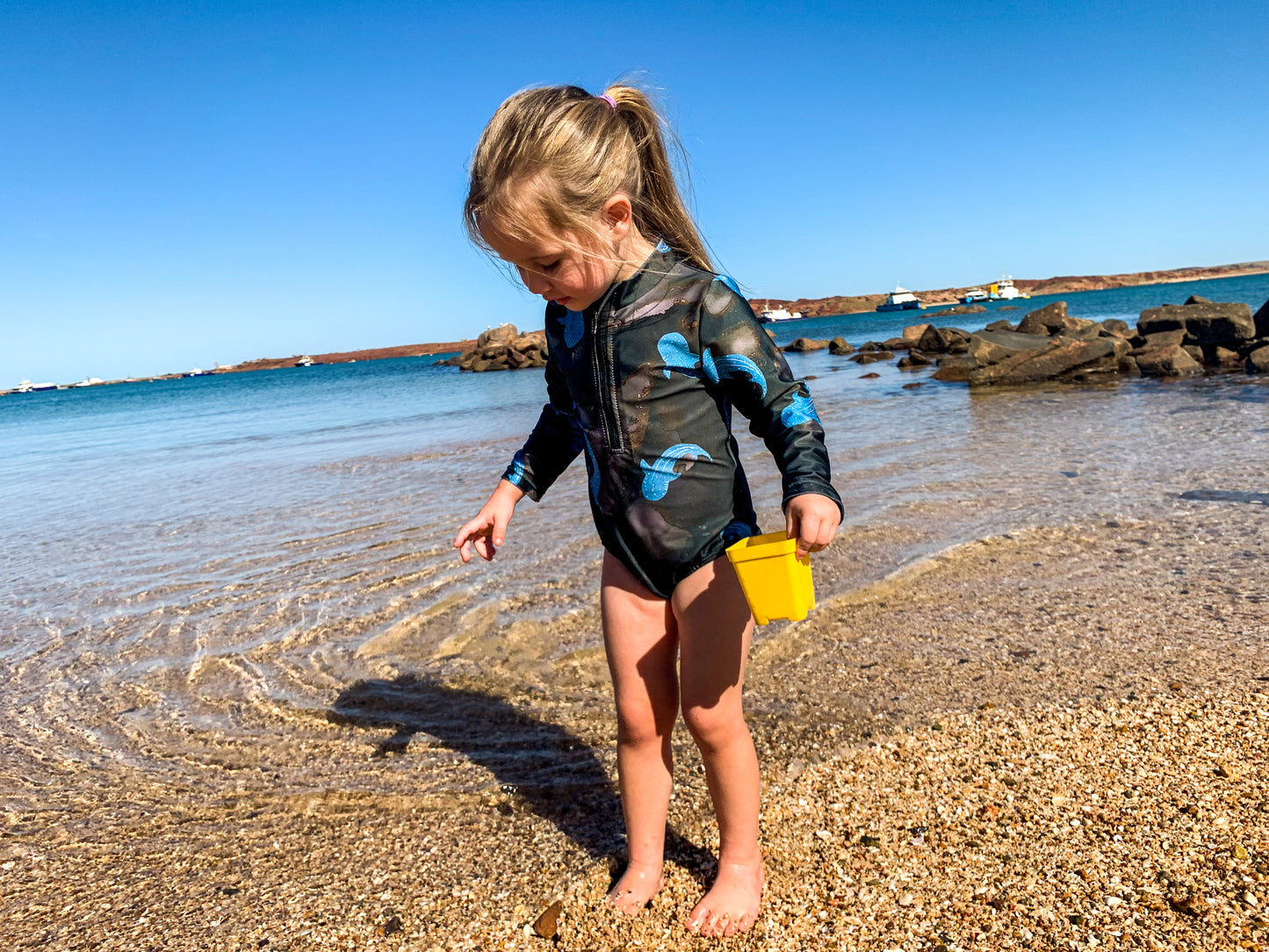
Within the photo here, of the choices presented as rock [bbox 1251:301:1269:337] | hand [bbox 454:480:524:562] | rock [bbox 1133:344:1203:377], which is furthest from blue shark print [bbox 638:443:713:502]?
rock [bbox 1251:301:1269:337]

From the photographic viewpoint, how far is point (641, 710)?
1.95m

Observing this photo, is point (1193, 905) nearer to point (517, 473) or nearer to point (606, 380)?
point (606, 380)

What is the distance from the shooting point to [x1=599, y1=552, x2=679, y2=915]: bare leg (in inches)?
76.5

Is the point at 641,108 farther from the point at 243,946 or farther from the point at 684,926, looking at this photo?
the point at 243,946

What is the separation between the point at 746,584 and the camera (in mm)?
1652

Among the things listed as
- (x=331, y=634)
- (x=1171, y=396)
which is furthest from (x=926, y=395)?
(x=331, y=634)

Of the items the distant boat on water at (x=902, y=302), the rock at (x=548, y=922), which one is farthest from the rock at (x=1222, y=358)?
the distant boat on water at (x=902, y=302)

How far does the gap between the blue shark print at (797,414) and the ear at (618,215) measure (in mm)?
Result: 540

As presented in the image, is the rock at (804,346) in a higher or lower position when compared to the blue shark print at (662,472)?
lower

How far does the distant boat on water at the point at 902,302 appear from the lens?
272ft

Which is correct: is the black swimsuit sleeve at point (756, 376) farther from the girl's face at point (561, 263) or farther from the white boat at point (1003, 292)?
the white boat at point (1003, 292)

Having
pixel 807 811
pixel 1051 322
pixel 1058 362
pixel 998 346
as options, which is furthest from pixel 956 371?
pixel 807 811

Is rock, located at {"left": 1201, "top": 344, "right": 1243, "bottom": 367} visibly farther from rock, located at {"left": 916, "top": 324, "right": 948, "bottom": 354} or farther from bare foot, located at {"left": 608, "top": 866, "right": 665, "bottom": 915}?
bare foot, located at {"left": 608, "top": 866, "right": 665, "bottom": 915}

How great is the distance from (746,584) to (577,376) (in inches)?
25.6
